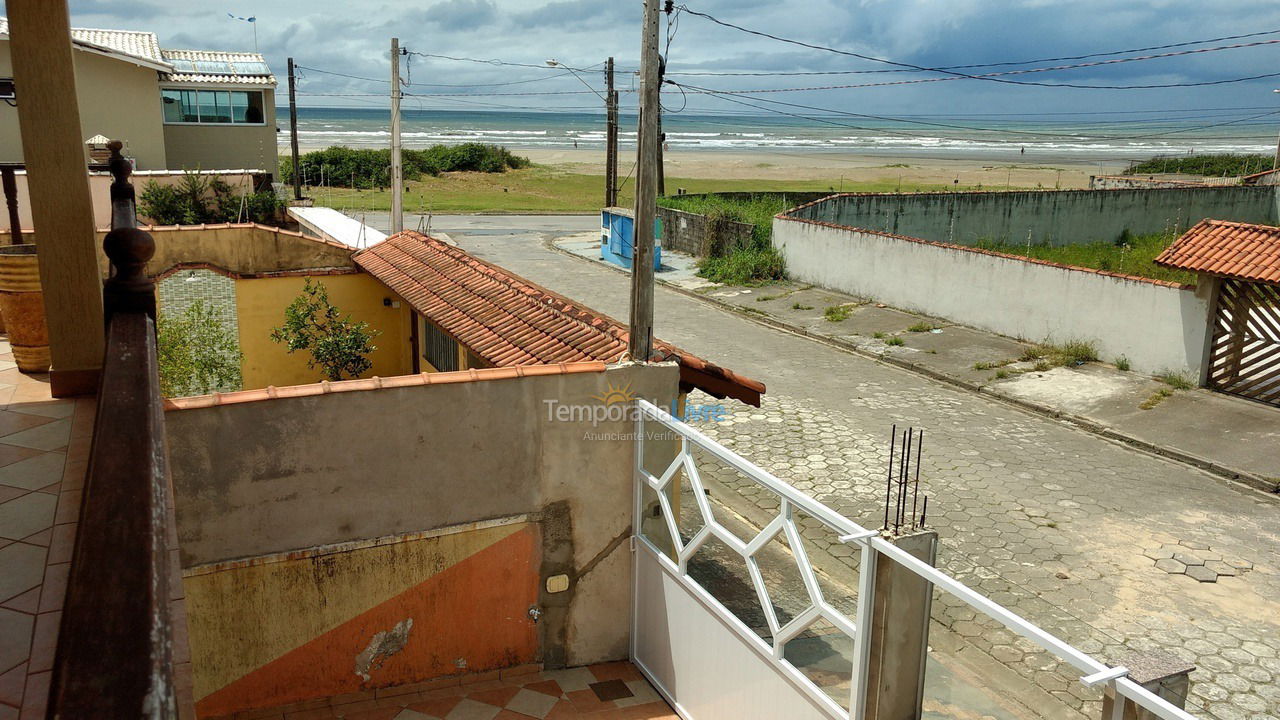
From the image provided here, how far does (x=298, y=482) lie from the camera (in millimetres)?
7266

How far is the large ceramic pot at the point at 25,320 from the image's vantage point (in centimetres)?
685

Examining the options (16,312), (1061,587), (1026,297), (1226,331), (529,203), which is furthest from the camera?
(529,203)

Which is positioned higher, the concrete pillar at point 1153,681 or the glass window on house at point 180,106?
the glass window on house at point 180,106

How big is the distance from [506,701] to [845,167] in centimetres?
8440

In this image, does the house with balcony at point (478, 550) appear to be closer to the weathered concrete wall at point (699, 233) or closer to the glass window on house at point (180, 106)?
the weathered concrete wall at point (699, 233)

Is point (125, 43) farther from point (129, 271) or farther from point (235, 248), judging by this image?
point (129, 271)

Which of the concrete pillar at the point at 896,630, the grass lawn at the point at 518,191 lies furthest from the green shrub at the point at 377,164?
the concrete pillar at the point at 896,630

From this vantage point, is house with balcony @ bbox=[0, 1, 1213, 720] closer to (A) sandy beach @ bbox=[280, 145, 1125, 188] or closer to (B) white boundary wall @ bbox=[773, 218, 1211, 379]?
(B) white boundary wall @ bbox=[773, 218, 1211, 379]

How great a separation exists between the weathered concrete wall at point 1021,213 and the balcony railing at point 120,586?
26.0m

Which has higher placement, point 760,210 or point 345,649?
point 760,210

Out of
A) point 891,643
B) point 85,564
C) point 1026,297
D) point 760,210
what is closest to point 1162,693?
point 891,643

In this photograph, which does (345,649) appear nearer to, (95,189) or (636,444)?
(636,444)

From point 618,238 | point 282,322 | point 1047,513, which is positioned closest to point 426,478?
point 1047,513

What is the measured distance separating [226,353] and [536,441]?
793 centimetres
